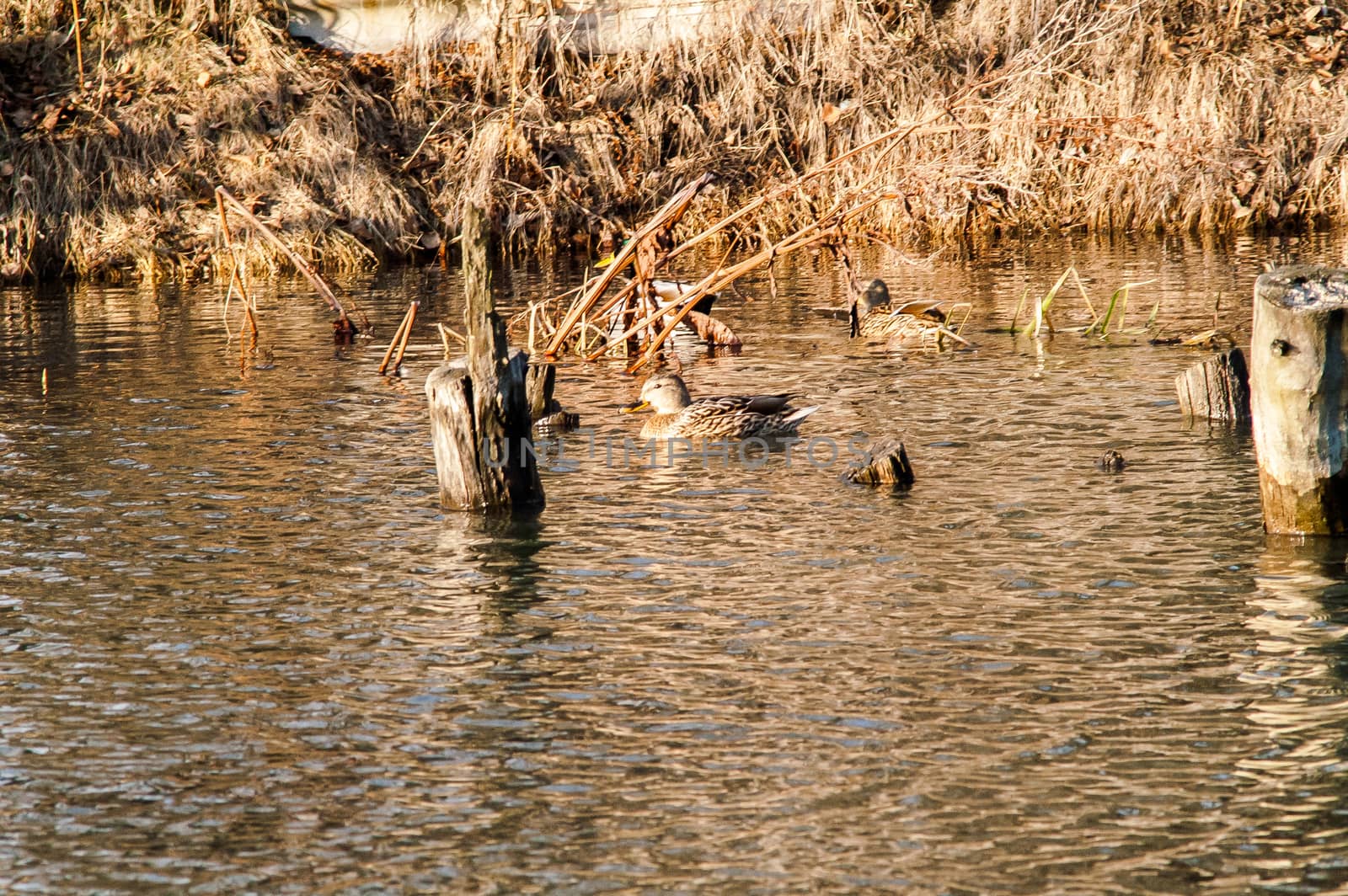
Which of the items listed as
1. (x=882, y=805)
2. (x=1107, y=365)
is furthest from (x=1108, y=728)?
(x=1107, y=365)

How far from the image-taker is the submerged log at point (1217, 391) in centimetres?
1032

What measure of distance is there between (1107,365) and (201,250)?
1267 centimetres

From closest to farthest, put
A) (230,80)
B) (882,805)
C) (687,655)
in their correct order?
(882,805), (687,655), (230,80)

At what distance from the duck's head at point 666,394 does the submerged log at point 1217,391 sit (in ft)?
11.1

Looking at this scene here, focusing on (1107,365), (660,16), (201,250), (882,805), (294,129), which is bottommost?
(882,805)

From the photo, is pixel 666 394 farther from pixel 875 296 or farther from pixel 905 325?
pixel 875 296

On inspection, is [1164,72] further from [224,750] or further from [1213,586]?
[224,750]

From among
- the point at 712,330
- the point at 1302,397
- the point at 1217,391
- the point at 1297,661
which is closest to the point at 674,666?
the point at 1297,661

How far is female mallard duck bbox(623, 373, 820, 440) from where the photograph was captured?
10555mm

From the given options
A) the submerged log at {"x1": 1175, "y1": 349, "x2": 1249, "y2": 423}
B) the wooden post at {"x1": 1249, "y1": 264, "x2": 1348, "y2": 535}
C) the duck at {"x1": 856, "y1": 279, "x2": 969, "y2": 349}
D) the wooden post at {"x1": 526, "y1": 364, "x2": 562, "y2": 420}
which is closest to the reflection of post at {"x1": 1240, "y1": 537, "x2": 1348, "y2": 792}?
the wooden post at {"x1": 1249, "y1": 264, "x2": 1348, "y2": 535}

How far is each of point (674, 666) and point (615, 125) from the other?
56.2ft

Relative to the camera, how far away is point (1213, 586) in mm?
7172

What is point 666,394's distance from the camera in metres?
10.9

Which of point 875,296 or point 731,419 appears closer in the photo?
point 731,419
